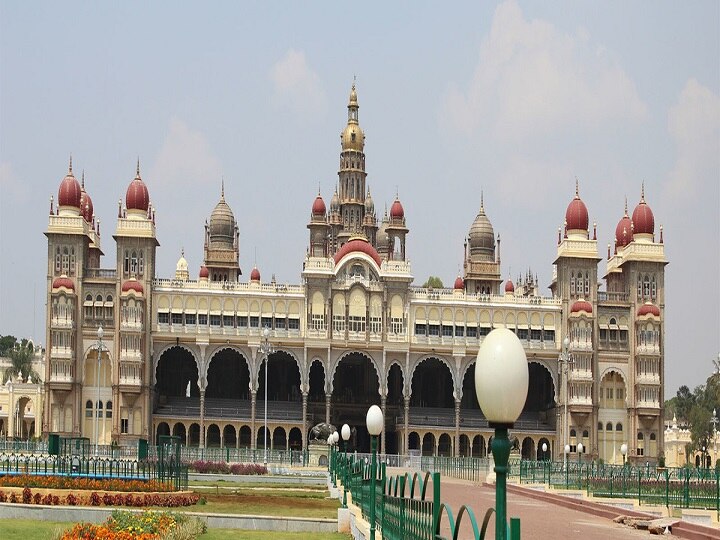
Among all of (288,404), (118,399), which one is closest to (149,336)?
(118,399)

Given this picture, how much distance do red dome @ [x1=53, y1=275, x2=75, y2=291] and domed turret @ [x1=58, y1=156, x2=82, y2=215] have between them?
5.25m

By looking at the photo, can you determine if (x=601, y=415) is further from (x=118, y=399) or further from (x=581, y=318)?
(x=118, y=399)

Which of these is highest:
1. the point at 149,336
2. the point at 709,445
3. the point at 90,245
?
the point at 90,245

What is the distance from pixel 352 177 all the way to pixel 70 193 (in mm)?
27702

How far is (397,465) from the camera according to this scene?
69750 millimetres

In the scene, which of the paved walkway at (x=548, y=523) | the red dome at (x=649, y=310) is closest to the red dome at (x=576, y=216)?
the red dome at (x=649, y=310)

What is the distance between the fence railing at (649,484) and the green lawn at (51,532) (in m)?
9.63

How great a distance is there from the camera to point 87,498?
26.7 m

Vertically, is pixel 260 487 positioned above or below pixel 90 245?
below

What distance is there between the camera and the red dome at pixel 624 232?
299ft

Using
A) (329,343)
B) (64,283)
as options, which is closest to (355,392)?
(329,343)

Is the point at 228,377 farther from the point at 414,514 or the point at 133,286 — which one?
the point at 414,514

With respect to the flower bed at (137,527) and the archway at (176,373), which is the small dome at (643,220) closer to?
the archway at (176,373)

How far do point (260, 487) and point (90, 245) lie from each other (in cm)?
5093
